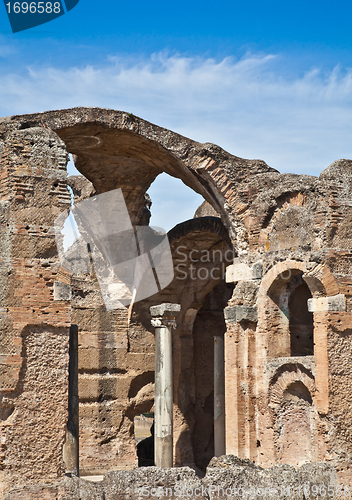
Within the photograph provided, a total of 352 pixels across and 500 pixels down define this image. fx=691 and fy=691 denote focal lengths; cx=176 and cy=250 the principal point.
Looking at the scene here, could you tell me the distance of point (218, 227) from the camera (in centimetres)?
1308

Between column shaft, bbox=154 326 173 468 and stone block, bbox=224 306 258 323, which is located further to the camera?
column shaft, bbox=154 326 173 468

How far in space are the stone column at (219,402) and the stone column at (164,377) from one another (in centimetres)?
115

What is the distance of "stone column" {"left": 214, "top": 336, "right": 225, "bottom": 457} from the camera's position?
12.4 m

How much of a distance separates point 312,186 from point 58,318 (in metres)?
4.39

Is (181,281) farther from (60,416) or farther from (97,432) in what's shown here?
(60,416)

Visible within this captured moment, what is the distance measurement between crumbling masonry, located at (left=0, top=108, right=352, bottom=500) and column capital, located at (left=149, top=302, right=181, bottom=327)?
1.15m

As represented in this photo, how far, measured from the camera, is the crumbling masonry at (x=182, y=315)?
829cm

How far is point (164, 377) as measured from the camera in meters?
11.8

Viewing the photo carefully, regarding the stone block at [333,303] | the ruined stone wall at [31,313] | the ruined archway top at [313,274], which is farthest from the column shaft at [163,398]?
the ruined stone wall at [31,313]

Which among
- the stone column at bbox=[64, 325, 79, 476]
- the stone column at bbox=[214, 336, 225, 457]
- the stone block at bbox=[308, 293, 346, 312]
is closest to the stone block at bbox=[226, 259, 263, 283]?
the stone block at bbox=[308, 293, 346, 312]

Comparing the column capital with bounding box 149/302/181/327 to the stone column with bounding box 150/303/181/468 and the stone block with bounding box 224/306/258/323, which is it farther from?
the stone block with bounding box 224/306/258/323

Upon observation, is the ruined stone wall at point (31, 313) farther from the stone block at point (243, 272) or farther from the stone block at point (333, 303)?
the stone block at point (333, 303)

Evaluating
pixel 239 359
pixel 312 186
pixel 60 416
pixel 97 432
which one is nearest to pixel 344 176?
pixel 312 186

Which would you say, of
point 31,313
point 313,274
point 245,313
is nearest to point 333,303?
point 313,274
